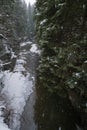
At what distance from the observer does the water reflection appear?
1114cm

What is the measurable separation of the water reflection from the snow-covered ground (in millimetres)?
1136

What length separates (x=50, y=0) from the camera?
854cm

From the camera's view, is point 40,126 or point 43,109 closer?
point 40,126

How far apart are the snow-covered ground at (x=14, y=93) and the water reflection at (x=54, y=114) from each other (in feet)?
3.73

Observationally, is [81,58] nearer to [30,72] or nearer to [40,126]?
[40,126]

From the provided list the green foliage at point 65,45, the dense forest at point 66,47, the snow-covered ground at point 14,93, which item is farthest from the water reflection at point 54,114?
the green foliage at point 65,45

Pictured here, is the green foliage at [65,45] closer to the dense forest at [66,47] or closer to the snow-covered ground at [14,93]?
the dense forest at [66,47]

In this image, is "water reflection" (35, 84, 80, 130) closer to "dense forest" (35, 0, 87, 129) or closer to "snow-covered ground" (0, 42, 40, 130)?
"snow-covered ground" (0, 42, 40, 130)

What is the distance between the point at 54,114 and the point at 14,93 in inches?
152

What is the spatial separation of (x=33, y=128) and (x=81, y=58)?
557 centimetres

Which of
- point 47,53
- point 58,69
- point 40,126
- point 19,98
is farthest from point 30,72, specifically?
point 58,69

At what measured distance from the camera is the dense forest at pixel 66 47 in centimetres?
737

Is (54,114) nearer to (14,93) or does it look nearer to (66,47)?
(14,93)

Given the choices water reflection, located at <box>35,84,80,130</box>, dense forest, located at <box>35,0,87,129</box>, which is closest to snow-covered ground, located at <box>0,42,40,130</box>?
water reflection, located at <box>35,84,80,130</box>
